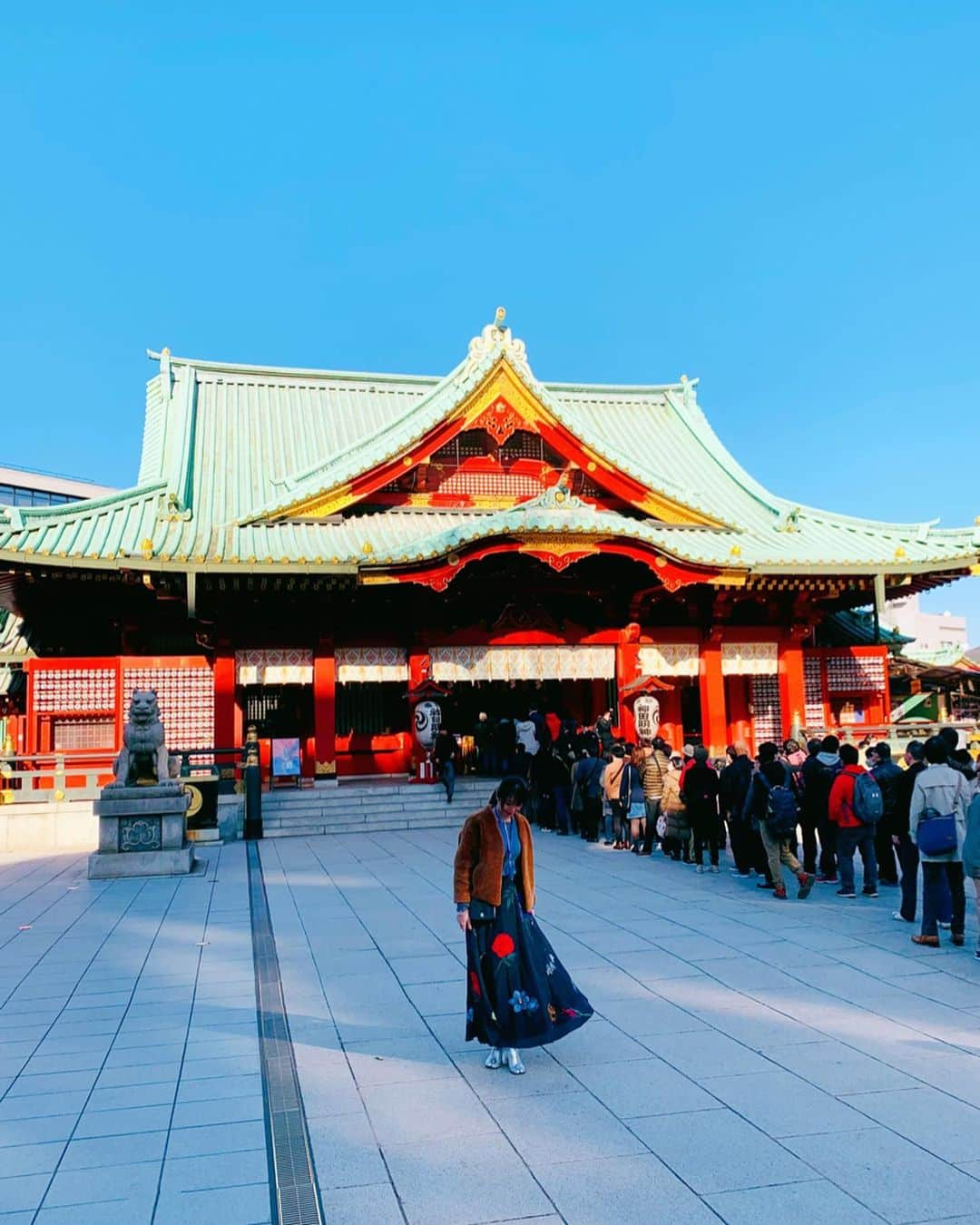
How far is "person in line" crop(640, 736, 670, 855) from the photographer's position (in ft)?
44.9

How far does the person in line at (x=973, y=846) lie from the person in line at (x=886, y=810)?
237 cm

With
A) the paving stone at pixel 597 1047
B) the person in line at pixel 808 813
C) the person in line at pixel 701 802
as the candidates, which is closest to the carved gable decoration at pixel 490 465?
the person in line at pixel 701 802

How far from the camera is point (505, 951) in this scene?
559cm

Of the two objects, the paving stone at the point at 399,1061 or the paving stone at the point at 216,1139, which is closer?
the paving stone at the point at 216,1139

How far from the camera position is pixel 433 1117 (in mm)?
4961

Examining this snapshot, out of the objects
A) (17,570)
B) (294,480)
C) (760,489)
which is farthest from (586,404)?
(17,570)

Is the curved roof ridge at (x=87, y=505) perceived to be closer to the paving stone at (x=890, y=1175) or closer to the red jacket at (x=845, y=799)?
the red jacket at (x=845, y=799)

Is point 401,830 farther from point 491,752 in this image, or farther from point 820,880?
point 820,880

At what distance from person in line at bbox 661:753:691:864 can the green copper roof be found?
21.6 ft

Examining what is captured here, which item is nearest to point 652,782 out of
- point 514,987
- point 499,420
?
point 514,987

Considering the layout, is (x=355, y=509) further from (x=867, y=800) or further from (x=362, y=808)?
(x=867, y=800)

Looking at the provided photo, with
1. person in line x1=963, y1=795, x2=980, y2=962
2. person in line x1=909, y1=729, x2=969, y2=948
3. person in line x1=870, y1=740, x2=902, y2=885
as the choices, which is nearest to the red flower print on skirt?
person in line x1=963, y1=795, x2=980, y2=962

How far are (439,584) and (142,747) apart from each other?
22.2 feet

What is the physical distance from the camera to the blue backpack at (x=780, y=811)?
996cm
